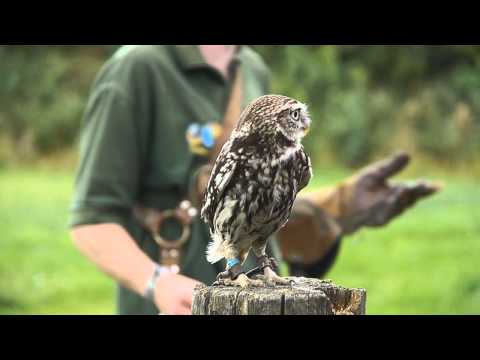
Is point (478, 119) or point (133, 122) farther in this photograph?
point (478, 119)

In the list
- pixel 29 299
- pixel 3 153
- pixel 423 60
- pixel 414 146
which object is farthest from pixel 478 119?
pixel 3 153

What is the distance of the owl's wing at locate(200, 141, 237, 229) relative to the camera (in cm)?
130

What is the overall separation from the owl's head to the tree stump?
0.88 feet

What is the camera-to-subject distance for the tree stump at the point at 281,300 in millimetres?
1268

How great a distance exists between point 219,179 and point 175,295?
0.80 metres

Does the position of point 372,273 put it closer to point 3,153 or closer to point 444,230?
point 444,230

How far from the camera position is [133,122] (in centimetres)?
257

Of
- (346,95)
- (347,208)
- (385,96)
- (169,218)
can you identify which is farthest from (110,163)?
(385,96)

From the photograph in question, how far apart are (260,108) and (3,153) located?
7.30 metres

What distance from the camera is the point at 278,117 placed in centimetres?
123

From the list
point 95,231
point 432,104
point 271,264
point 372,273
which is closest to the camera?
point 271,264

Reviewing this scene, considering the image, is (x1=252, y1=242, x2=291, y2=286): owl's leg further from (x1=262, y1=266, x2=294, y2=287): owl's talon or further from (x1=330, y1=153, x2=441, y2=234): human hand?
(x1=330, y1=153, x2=441, y2=234): human hand

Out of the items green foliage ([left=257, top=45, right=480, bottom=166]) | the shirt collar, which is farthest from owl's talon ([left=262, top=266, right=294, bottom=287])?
green foliage ([left=257, top=45, right=480, bottom=166])

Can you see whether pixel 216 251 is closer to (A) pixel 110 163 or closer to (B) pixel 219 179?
(B) pixel 219 179
